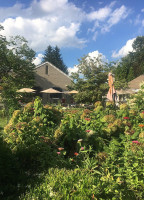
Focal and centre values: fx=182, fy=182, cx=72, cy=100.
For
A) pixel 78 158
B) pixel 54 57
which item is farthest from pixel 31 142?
pixel 54 57

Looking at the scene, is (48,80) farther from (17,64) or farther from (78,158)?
(78,158)

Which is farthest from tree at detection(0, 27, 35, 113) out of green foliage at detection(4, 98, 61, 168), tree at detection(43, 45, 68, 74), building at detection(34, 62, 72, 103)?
tree at detection(43, 45, 68, 74)

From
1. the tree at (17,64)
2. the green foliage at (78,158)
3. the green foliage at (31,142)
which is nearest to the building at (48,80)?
the tree at (17,64)

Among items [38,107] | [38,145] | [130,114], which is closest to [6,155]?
[38,145]

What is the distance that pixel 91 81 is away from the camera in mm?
21109

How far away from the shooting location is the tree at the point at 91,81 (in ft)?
67.8

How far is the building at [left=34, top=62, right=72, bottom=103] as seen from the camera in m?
28.4

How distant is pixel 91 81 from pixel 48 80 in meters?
9.89

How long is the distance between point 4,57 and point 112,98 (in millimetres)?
19150

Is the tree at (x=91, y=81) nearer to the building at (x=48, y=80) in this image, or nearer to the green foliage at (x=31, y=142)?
the building at (x=48, y=80)

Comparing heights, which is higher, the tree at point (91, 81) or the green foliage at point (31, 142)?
the tree at point (91, 81)

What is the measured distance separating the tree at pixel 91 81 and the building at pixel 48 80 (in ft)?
23.2

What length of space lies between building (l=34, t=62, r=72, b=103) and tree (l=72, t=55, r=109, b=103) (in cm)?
707

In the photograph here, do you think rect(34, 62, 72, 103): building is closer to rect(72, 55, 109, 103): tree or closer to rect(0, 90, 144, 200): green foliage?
rect(72, 55, 109, 103): tree
